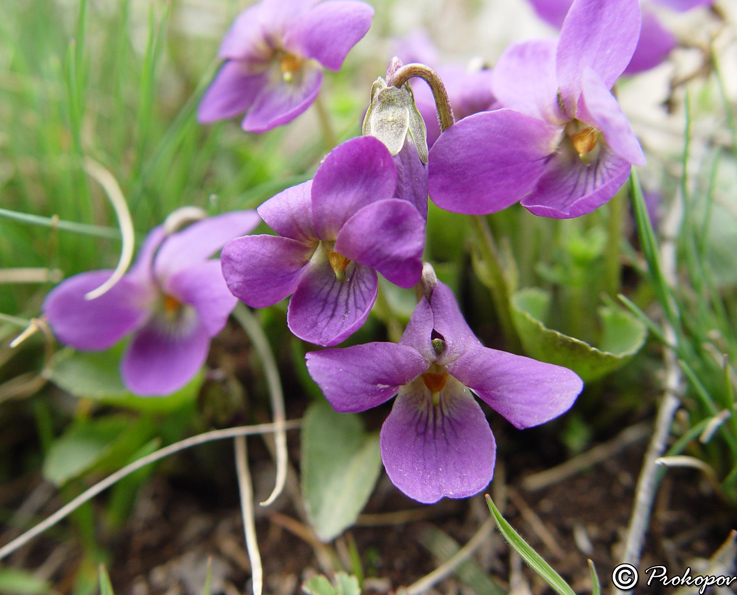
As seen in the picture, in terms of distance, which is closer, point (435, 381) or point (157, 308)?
point (435, 381)

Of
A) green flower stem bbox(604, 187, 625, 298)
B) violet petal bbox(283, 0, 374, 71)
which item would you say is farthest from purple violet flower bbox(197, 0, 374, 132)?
green flower stem bbox(604, 187, 625, 298)

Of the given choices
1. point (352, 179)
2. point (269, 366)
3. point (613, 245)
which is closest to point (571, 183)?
point (352, 179)

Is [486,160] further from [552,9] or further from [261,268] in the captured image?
[552,9]

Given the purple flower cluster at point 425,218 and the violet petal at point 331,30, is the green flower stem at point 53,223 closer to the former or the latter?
the purple flower cluster at point 425,218

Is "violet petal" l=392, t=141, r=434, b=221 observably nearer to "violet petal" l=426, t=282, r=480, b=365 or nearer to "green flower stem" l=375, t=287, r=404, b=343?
"violet petal" l=426, t=282, r=480, b=365

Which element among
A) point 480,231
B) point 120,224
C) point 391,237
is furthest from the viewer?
point 120,224

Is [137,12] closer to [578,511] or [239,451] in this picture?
[239,451]

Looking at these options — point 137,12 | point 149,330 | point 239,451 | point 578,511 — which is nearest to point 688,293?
point 578,511
